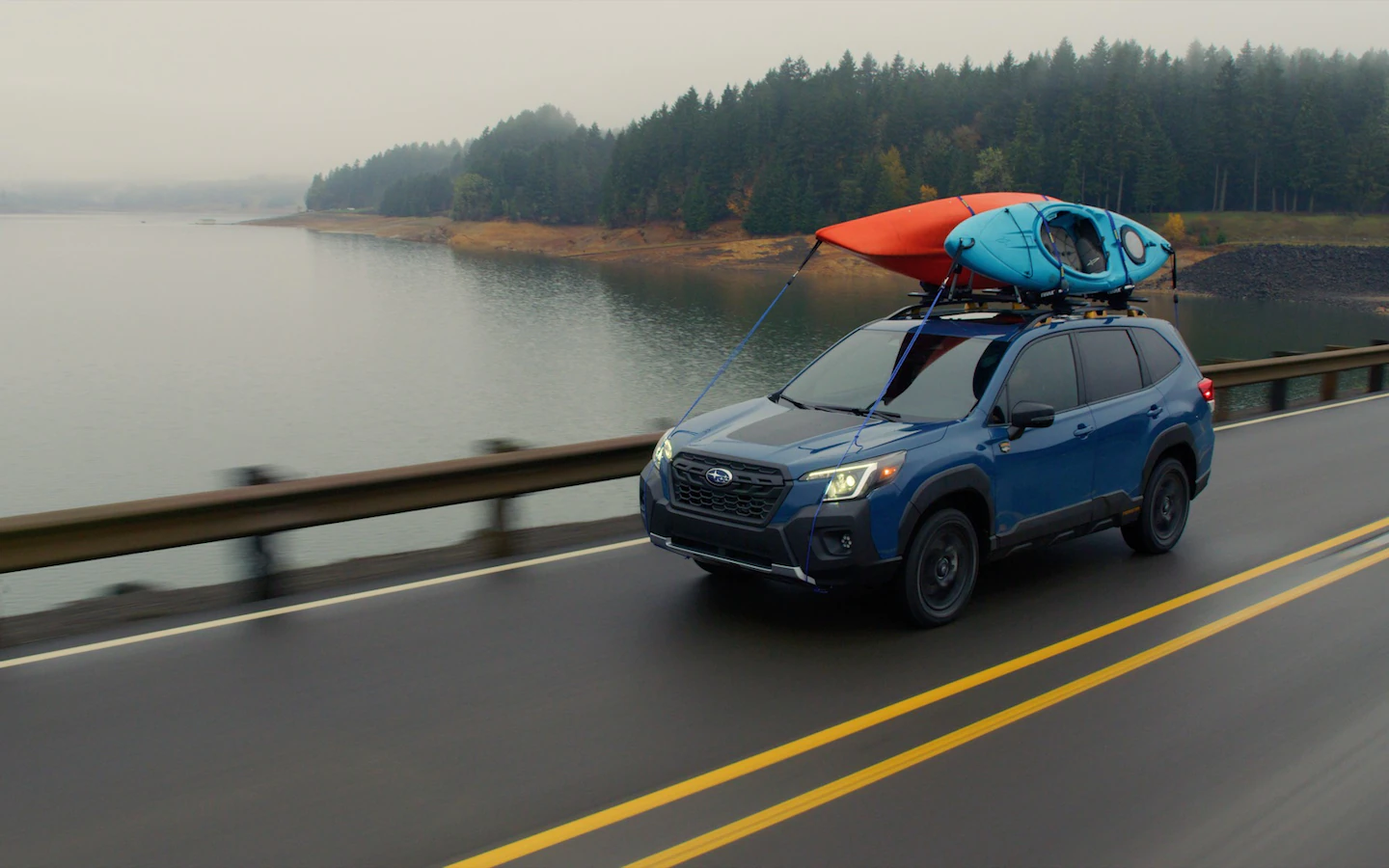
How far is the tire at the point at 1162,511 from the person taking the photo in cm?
830

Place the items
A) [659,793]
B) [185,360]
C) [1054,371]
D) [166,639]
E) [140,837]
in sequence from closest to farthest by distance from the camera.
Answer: [140,837] < [659,793] < [166,639] < [1054,371] < [185,360]

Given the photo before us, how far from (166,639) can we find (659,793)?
3.37 metres

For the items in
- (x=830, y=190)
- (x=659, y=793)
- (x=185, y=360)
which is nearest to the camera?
(x=659, y=793)

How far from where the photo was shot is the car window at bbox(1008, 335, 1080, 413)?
725 centimetres

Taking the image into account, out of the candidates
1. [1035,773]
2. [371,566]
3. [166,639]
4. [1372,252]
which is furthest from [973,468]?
[1372,252]

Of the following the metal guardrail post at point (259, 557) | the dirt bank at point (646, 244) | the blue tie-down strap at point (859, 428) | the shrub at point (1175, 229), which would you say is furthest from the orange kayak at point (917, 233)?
the shrub at point (1175, 229)

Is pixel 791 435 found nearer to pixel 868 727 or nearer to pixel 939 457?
pixel 939 457

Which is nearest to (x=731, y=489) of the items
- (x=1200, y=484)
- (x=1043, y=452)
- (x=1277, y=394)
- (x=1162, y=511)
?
(x=1043, y=452)

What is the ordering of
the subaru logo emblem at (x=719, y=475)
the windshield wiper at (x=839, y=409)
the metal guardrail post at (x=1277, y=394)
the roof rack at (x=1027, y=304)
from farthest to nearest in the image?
1. the metal guardrail post at (x=1277, y=394)
2. the roof rack at (x=1027, y=304)
3. the windshield wiper at (x=839, y=409)
4. the subaru logo emblem at (x=719, y=475)

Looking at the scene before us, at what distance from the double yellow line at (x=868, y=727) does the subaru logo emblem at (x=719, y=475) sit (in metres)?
1.55

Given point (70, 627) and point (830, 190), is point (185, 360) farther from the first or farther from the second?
point (830, 190)

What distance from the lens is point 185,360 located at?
41688 millimetres

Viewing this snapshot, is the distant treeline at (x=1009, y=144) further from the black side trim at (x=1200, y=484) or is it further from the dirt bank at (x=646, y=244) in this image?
the black side trim at (x=1200, y=484)

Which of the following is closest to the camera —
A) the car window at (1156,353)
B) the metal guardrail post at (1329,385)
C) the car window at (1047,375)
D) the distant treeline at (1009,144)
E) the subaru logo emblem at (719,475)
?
the subaru logo emblem at (719,475)
